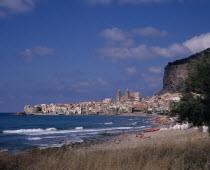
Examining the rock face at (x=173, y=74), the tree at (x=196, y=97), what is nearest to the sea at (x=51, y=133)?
the tree at (x=196, y=97)

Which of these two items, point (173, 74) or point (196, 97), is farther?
point (173, 74)

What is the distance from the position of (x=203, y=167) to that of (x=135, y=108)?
191290 mm

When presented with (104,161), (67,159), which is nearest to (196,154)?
(104,161)

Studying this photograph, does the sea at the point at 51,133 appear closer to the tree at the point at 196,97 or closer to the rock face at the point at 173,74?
the tree at the point at 196,97

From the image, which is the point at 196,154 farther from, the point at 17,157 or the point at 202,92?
the point at 17,157

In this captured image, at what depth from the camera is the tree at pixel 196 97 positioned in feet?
36.4

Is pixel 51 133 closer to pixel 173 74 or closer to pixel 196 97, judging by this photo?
pixel 196 97

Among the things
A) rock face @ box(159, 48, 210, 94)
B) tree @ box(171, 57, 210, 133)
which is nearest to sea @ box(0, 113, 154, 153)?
tree @ box(171, 57, 210, 133)

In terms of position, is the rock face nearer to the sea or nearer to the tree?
the sea

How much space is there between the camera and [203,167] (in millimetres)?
7246

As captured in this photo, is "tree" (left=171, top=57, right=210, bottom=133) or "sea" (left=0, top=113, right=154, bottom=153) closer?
"tree" (left=171, top=57, right=210, bottom=133)

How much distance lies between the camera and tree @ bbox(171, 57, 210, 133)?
11.1 m

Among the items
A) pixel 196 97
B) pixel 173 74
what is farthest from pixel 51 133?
pixel 173 74

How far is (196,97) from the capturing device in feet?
38.7
